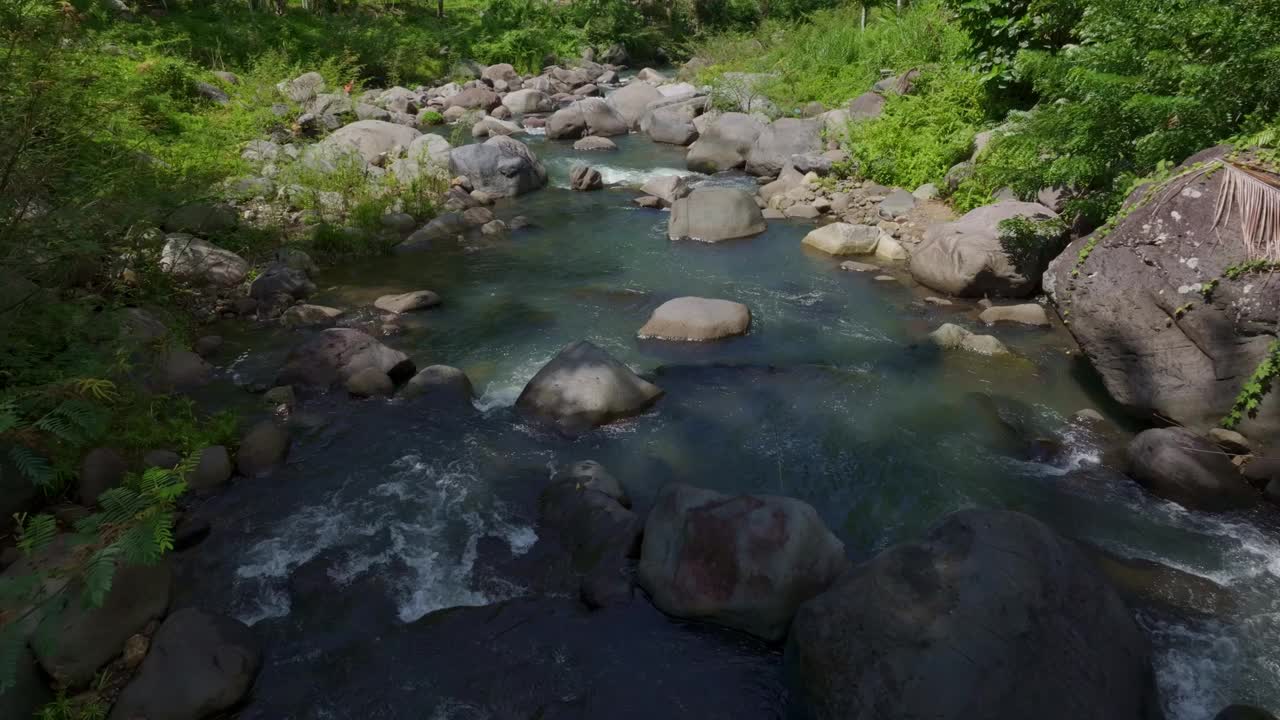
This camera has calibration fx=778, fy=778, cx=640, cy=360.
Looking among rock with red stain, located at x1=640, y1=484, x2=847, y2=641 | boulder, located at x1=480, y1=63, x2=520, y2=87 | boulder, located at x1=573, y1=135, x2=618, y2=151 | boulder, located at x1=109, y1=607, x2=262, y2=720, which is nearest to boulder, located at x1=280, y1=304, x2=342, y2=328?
boulder, located at x1=109, y1=607, x2=262, y2=720

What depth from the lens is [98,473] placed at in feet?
19.1

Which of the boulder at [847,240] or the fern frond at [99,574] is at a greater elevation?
the fern frond at [99,574]

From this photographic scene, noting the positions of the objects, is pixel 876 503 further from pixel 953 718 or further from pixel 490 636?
pixel 490 636

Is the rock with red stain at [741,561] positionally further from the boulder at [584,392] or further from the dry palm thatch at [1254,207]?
the dry palm thatch at [1254,207]

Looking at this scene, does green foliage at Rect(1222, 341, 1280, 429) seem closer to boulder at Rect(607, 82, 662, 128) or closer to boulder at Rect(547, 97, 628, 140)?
boulder at Rect(547, 97, 628, 140)

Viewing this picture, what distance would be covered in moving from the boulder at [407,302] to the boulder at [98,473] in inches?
165

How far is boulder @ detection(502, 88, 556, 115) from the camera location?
22.3m

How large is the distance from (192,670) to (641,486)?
132 inches

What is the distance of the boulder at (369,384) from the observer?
775 centimetres

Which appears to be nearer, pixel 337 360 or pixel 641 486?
pixel 641 486

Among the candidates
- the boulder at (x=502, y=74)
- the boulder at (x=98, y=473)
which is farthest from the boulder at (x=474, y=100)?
the boulder at (x=98, y=473)

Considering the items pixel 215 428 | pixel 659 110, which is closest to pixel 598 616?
pixel 215 428

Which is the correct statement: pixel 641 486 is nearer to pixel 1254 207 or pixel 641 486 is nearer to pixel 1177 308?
pixel 1177 308

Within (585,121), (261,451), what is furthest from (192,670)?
(585,121)
